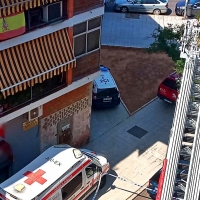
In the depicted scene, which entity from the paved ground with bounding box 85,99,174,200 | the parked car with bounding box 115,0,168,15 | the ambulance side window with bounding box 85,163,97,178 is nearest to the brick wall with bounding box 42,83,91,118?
the ambulance side window with bounding box 85,163,97,178

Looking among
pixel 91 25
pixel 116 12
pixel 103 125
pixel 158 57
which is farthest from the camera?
pixel 116 12

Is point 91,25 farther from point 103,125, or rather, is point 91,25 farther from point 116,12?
point 116,12

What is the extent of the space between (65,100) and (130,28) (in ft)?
47.4

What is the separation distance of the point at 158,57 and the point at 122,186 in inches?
451

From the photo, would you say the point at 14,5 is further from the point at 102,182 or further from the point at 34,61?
the point at 102,182

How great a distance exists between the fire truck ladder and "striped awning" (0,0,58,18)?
5.76m

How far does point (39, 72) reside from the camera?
17.3m

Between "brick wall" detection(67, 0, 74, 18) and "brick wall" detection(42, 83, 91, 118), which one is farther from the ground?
"brick wall" detection(67, 0, 74, 18)

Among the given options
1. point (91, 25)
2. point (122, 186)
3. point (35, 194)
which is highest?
point (91, 25)

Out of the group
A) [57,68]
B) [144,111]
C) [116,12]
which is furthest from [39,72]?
[116,12]

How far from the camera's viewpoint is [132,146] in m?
22.6

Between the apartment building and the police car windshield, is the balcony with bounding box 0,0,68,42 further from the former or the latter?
the police car windshield

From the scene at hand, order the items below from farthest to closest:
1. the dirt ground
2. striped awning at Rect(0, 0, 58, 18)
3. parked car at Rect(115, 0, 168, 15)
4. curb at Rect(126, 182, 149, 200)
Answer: parked car at Rect(115, 0, 168, 15) → the dirt ground → curb at Rect(126, 182, 149, 200) → striped awning at Rect(0, 0, 58, 18)

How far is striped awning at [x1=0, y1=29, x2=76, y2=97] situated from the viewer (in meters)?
16.3
